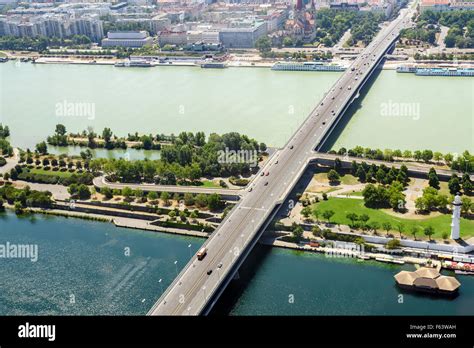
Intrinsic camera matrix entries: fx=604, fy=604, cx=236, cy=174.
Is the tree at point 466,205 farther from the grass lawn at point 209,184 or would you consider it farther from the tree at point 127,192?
the tree at point 127,192

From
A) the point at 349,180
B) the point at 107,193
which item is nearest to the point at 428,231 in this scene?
the point at 349,180

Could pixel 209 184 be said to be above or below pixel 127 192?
below

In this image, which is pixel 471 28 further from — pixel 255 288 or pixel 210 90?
pixel 255 288

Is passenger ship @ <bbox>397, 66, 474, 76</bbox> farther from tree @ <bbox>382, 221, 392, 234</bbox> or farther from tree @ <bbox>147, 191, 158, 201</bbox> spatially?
tree @ <bbox>147, 191, 158, 201</bbox>

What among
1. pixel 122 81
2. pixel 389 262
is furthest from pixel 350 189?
pixel 122 81

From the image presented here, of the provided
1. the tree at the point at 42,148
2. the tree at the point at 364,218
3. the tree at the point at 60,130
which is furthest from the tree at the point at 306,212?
the tree at the point at 60,130

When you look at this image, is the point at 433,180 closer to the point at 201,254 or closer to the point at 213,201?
the point at 213,201

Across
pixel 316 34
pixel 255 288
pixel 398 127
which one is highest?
pixel 316 34
